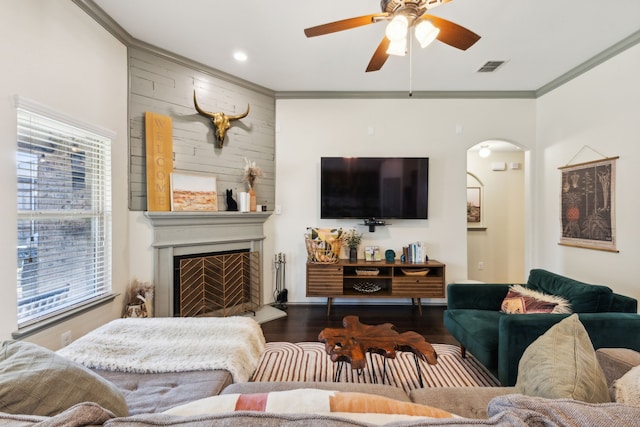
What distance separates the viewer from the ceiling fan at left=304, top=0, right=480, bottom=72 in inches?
65.5

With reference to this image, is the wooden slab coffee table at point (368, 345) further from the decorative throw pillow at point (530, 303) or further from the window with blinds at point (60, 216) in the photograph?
the window with blinds at point (60, 216)

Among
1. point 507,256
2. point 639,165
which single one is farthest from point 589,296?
point 507,256

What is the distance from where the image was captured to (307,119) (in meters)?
3.63

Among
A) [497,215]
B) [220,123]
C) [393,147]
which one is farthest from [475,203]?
[220,123]

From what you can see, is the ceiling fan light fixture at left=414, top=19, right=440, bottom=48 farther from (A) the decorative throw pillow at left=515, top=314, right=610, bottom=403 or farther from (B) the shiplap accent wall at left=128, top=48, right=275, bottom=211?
(B) the shiplap accent wall at left=128, top=48, right=275, bottom=211

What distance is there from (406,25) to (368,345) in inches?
81.0

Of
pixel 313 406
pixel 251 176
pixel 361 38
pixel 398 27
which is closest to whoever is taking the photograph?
pixel 313 406

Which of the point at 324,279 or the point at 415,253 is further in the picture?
the point at 415,253

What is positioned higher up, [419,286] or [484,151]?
[484,151]

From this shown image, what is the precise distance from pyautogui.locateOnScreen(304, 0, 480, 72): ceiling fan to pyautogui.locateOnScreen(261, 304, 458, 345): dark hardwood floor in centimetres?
264

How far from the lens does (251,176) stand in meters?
3.29

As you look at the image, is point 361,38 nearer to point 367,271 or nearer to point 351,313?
point 367,271

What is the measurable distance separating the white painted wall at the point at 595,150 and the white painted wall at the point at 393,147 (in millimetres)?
429

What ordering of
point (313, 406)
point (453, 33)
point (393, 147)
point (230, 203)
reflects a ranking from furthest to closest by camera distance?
point (393, 147) → point (230, 203) → point (453, 33) → point (313, 406)
